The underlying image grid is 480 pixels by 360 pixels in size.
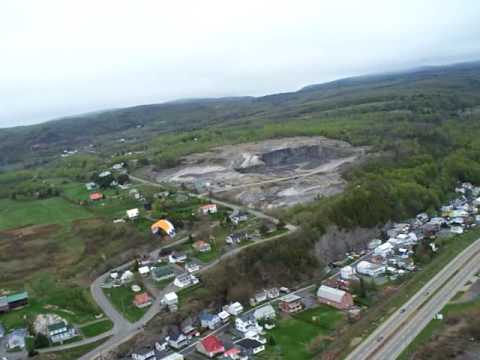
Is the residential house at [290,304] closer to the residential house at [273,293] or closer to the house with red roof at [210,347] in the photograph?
the residential house at [273,293]

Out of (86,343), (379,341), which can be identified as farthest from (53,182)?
(379,341)

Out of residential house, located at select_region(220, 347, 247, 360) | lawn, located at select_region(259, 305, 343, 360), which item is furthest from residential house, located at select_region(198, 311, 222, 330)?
residential house, located at select_region(220, 347, 247, 360)

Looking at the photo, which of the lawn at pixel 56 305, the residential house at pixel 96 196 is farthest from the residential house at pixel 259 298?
the residential house at pixel 96 196

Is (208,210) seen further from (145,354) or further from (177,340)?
(145,354)

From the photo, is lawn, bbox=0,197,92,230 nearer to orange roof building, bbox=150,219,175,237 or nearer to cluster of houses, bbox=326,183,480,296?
orange roof building, bbox=150,219,175,237

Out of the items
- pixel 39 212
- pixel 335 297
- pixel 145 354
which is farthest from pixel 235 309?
pixel 39 212
